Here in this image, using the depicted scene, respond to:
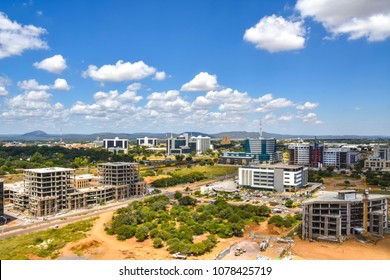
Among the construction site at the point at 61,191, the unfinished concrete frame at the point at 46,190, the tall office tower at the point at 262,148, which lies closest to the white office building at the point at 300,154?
the tall office tower at the point at 262,148

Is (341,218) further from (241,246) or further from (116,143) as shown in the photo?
(116,143)

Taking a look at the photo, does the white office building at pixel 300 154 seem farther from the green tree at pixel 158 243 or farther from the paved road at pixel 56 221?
the green tree at pixel 158 243

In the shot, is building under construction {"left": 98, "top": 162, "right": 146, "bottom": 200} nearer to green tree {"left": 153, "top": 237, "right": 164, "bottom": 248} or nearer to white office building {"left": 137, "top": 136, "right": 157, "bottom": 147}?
green tree {"left": 153, "top": 237, "right": 164, "bottom": 248}

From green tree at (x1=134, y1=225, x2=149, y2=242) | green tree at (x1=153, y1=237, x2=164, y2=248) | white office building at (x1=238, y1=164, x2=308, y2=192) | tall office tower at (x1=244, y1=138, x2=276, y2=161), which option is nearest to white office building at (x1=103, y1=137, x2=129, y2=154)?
tall office tower at (x1=244, y1=138, x2=276, y2=161)

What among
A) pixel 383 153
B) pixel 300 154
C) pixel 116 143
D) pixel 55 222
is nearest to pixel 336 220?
pixel 55 222
